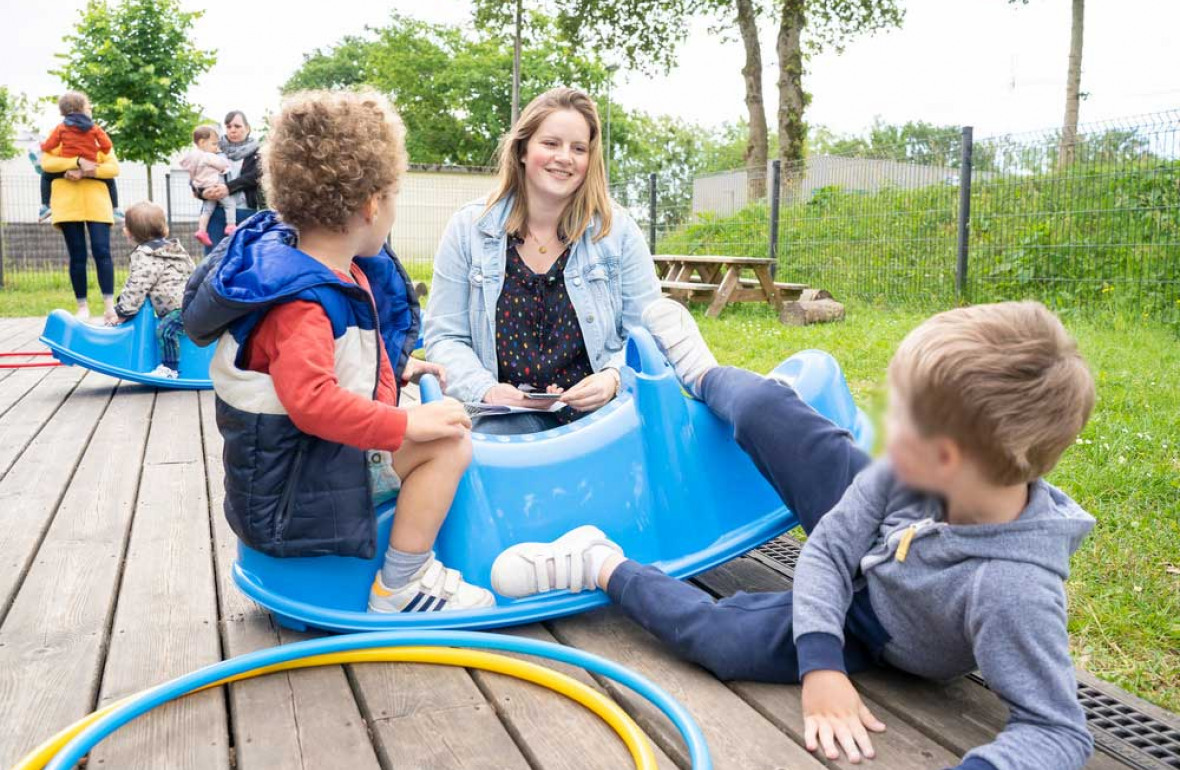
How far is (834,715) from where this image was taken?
162cm

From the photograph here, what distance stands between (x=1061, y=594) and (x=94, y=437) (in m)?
3.59

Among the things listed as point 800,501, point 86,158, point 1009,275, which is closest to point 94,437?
point 800,501

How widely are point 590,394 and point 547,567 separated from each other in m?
0.55

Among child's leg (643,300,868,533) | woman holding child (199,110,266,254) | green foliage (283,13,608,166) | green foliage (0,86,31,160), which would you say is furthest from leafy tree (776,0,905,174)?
green foliage (283,13,608,166)

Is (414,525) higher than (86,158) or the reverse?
the reverse

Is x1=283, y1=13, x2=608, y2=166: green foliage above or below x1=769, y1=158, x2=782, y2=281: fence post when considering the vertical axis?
above

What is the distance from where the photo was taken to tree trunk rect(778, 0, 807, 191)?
1484cm

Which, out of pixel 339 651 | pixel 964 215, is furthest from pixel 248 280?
pixel 964 215

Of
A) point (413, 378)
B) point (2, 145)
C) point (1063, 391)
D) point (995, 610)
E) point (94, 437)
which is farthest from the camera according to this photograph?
point (2, 145)

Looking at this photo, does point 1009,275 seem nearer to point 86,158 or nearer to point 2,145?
point 86,158

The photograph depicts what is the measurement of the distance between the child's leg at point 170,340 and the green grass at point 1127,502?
2.87 metres

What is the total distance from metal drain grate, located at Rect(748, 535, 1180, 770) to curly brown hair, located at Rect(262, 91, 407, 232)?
1.42 m

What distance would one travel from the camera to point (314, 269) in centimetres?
180

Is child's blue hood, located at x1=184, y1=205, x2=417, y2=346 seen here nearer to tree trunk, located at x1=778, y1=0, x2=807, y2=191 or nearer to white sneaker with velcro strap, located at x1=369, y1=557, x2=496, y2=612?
white sneaker with velcro strap, located at x1=369, y1=557, x2=496, y2=612
